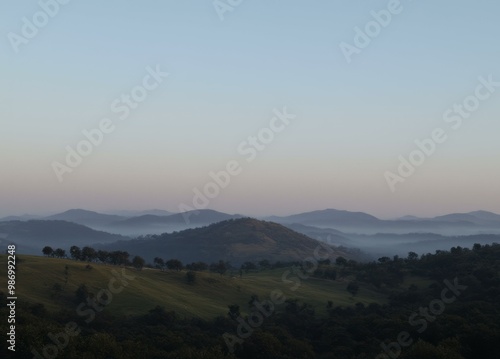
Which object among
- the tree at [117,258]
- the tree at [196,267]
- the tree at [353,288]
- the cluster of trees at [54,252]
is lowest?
the tree at [353,288]

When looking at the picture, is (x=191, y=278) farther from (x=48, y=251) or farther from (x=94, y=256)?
(x=48, y=251)

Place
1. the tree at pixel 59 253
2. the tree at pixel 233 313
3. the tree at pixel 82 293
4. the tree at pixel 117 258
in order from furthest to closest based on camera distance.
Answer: the tree at pixel 117 258 → the tree at pixel 59 253 → the tree at pixel 233 313 → the tree at pixel 82 293

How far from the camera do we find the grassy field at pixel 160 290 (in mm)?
110375

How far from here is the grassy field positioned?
110 m

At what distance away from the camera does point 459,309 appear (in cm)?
9906

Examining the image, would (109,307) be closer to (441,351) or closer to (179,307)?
(179,307)

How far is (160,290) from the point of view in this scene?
13038 centimetres

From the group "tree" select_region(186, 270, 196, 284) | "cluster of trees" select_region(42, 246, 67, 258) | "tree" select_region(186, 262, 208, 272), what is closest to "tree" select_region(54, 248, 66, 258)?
"cluster of trees" select_region(42, 246, 67, 258)

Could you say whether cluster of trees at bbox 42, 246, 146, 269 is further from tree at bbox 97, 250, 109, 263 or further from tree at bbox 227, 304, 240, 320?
tree at bbox 227, 304, 240, 320

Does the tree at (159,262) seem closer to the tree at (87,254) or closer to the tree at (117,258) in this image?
the tree at (117,258)

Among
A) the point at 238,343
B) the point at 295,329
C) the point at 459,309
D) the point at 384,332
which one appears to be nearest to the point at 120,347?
the point at 238,343

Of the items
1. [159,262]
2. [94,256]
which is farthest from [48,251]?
[159,262]

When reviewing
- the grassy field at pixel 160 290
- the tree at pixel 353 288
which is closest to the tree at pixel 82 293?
the grassy field at pixel 160 290

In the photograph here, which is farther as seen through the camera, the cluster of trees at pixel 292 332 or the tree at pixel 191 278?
Result: the tree at pixel 191 278
